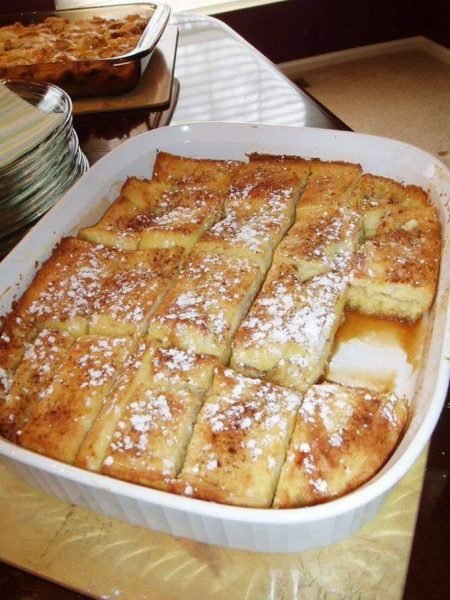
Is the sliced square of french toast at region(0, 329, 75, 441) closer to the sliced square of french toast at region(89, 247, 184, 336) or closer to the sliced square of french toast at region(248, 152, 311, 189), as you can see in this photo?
the sliced square of french toast at region(89, 247, 184, 336)

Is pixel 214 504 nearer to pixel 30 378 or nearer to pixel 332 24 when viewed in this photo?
pixel 30 378

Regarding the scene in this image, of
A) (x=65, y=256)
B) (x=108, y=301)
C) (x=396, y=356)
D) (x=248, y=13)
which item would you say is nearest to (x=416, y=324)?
(x=396, y=356)

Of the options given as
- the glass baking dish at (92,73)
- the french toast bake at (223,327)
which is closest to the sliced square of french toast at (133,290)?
the french toast bake at (223,327)

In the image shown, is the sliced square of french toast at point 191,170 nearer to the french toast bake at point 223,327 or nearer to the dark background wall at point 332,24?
the french toast bake at point 223,327

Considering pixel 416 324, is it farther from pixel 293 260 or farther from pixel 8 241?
pixel 8 241

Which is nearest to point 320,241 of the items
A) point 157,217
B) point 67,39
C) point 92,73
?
point 157,217

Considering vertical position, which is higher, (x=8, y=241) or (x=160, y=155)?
(x=160, y=155)
